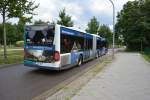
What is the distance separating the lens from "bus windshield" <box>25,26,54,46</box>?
15531 mm

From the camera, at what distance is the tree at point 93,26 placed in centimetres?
8343

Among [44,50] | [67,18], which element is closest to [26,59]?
[44,50]

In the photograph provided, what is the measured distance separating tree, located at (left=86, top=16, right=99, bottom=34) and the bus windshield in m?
66.7

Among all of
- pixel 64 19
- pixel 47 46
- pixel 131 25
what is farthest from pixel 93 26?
pixel 47 46

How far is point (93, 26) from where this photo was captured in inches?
3344

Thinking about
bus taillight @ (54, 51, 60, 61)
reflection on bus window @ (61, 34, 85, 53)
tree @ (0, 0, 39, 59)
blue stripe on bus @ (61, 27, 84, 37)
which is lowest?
bus taillight @ (54, 51, 60, 61)

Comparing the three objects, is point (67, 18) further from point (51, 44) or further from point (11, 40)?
point (11, 40)

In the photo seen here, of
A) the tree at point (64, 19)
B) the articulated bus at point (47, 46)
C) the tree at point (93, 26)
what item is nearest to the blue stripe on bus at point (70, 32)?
the articulated bus at point (47, 46)

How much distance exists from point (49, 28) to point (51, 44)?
88 centimetres

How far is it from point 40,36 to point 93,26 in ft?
229

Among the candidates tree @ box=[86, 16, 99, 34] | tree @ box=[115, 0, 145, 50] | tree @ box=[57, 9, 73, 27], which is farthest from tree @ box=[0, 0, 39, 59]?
tree @ box=[86, 16, 99, 34]

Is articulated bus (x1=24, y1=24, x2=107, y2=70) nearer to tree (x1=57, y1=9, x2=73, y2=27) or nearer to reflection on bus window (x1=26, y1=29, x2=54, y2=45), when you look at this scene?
reflection on bus window (x1=26, y1=29, x2=54, y2=45)

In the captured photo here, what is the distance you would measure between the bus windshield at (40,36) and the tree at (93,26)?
219 ft

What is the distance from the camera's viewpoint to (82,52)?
22.0m
